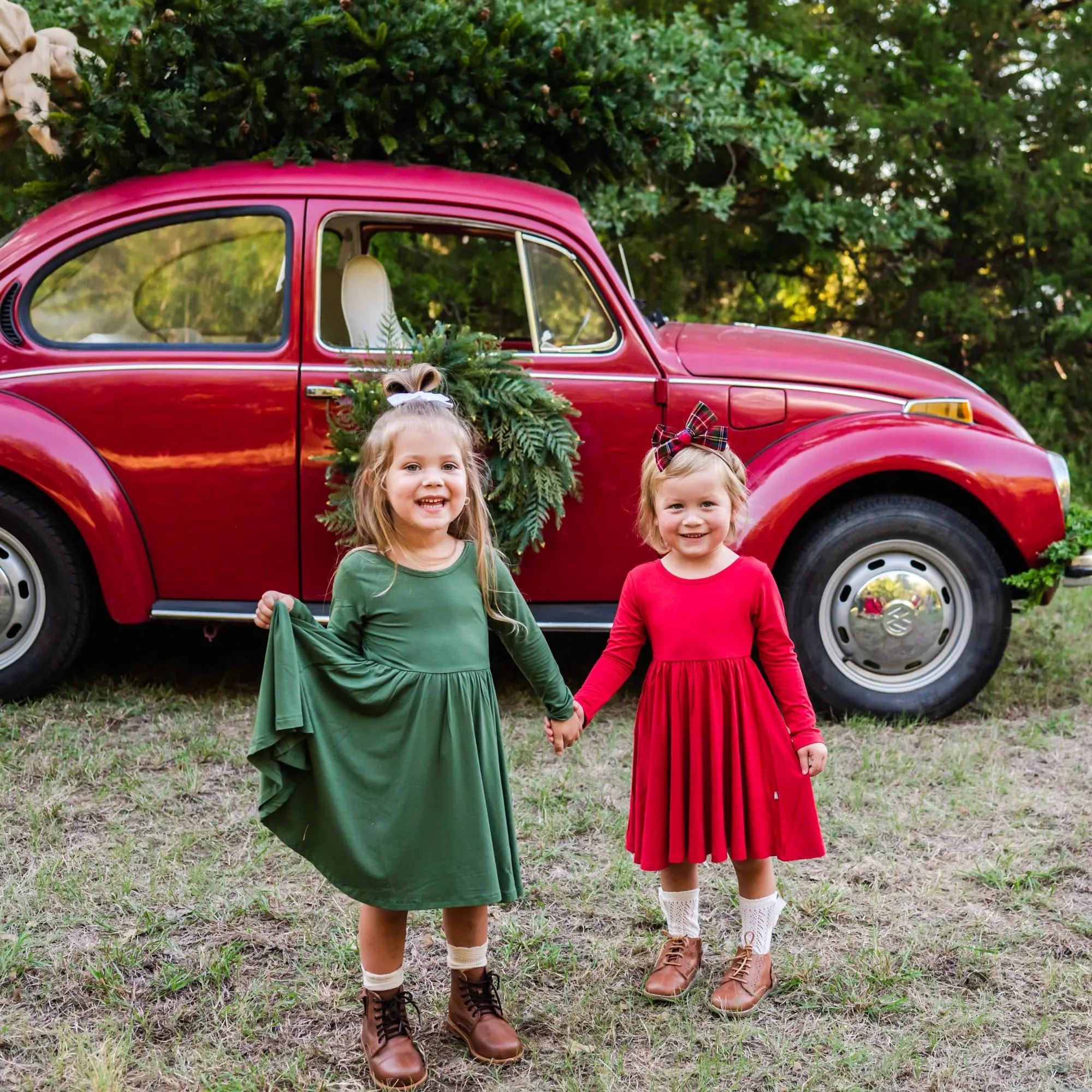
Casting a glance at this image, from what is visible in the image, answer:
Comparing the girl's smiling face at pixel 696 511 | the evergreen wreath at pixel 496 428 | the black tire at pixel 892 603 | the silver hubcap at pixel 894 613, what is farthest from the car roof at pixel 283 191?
the girl's smiling face at pixel 696 511

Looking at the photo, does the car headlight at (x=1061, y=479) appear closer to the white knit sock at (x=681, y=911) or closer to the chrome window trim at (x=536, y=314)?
the chrome window trim at (x=536, y=314)

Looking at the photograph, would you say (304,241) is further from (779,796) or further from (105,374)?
(779,796)

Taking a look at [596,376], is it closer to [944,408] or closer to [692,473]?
[944,408]

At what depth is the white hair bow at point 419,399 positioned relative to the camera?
2.46 meters

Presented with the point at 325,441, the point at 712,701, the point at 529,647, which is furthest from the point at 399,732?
the point at 325,441

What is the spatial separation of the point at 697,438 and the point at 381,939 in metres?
1.27

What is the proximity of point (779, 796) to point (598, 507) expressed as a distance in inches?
79.3

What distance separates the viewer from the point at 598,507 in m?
4.48

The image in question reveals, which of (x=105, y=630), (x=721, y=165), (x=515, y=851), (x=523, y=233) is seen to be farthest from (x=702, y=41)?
(x=515, y=851)

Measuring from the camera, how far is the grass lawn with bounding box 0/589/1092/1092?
8.05 ft

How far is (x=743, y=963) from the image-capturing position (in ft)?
8.88

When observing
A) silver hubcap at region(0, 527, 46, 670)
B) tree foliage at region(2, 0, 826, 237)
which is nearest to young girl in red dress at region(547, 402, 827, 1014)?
tree foliage at region(2, 0, 826, 237)

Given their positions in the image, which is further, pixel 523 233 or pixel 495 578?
pixel 523 233

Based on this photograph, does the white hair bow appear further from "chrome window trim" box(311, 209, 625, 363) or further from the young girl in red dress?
"chrome window trim" box(311, 209, 625, 363)
